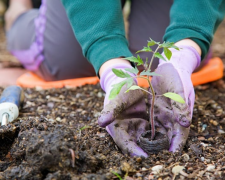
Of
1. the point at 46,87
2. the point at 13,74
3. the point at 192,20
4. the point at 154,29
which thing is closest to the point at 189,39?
the point at 192,20

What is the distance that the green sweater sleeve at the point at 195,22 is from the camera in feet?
4.46

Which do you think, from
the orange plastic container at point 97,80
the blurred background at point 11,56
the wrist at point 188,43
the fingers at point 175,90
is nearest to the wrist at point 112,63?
the fingers at point 175,90

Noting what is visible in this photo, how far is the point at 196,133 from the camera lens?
1.24 metres

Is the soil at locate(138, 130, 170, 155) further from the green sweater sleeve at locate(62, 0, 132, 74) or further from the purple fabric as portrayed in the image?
the purple fabric

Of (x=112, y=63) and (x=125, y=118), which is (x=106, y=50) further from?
(x=125, y=118)

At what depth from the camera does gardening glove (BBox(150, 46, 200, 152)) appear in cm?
103

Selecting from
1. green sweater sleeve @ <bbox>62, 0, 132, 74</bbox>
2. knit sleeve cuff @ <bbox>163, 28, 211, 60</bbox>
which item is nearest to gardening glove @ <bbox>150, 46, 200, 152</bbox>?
knit sleeve cuff @ <bbox>163, 28, 211, 60</bbox>

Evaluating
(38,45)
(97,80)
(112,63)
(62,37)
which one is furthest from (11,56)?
(112,63)

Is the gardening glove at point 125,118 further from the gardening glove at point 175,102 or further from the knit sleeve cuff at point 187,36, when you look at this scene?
the knit sleeve cuff at point 187,36

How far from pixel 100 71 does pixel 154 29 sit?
91cm

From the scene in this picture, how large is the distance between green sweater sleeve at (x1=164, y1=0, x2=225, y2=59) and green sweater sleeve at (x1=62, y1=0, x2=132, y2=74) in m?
0.24

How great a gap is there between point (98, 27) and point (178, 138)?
62 cm

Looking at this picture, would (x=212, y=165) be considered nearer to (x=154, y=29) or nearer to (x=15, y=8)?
(x=154, y=29)

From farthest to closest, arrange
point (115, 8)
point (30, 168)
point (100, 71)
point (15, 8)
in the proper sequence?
point (15, 8) < point (115, 8) < point (100, 71) < point (30, 168)
